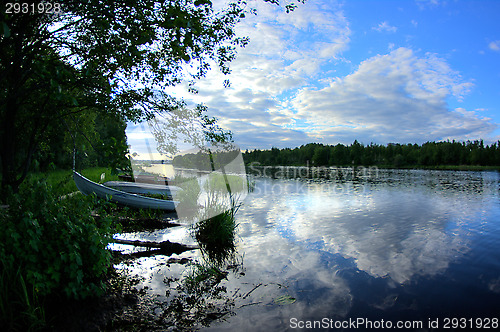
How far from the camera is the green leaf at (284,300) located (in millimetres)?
6363

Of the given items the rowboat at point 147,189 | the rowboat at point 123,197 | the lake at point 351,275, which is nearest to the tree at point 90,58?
the lake at point 351,275

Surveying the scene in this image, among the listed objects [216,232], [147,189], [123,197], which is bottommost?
[216,232]

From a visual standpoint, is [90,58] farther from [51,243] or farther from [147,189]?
[147,189]

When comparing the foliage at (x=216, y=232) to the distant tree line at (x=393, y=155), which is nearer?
the foliage at (x=216, y=232)

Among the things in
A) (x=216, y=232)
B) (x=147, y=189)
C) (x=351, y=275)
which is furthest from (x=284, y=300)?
(x=147, y=189)

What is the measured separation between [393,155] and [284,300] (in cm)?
16150

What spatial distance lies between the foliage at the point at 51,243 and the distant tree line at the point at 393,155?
415 ft

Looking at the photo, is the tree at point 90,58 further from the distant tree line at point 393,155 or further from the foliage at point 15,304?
the distant tree line at point 393,155

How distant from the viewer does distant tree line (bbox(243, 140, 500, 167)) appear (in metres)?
123

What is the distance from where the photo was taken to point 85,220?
541 centimetres

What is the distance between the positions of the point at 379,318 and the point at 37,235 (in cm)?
663

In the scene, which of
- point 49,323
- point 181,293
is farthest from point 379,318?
point 49,323

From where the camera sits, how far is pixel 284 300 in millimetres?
6465

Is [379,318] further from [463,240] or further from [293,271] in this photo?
[463,240]
